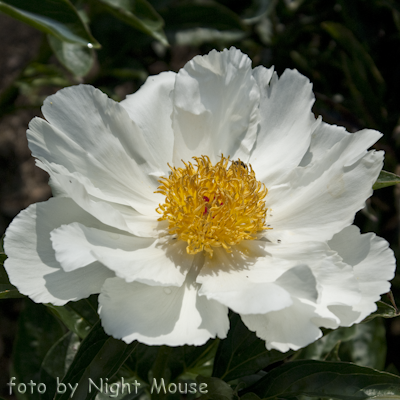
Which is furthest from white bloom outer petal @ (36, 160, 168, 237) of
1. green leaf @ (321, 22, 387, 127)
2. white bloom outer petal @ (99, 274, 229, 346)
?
green leaf @ (321, 22, 387, 127)

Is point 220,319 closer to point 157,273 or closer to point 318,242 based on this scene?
point 157,273

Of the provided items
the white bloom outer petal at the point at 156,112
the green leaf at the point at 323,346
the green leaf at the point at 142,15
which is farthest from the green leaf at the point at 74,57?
the green leaf at the point at 323,346

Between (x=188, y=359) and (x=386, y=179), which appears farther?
(x=188, y=359)

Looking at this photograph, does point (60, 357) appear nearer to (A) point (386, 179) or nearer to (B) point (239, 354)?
(B) point (239, 354)

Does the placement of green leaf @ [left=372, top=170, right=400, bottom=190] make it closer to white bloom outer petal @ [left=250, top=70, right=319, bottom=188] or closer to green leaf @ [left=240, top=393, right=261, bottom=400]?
white bloom outer petal @ [left=250, top=70, right=319, bottom=188]

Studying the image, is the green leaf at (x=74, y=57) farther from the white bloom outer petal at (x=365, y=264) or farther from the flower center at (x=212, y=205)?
the white bloom outer petal at (x=365, y=264)

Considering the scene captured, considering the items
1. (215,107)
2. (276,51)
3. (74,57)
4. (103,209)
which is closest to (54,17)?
(74,57)
